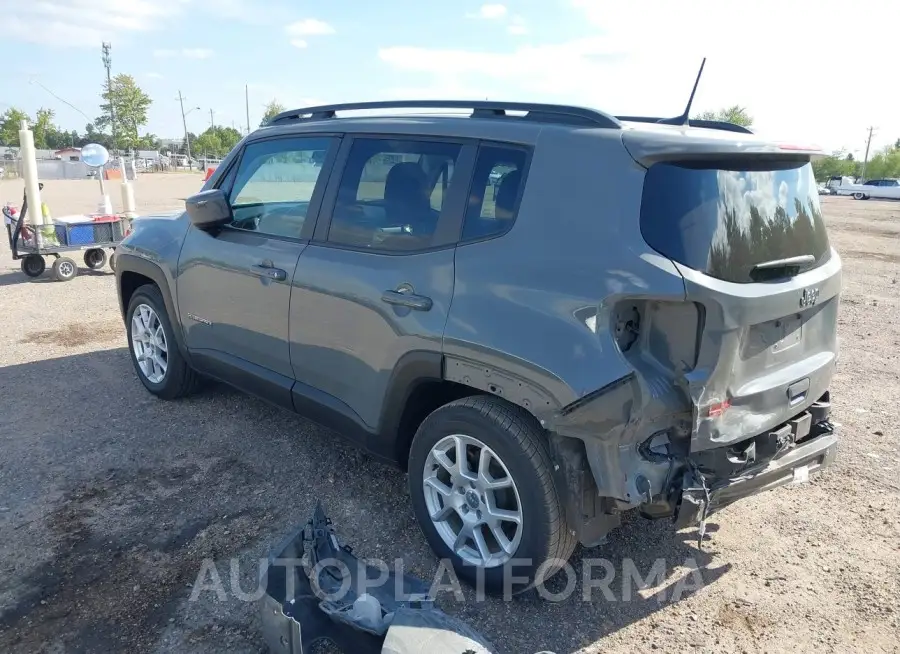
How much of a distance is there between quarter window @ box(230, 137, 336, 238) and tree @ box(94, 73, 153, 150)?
70637 millimetres

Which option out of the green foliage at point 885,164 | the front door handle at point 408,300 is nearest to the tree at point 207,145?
the green foliage at point 885,164

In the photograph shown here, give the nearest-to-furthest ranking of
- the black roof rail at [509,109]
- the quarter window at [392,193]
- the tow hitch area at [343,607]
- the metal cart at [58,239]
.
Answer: the tow hitch area at [343,607] → the black roof rail at [509,109] → the quarter window at [392,193] → the metal cart at [58,239]

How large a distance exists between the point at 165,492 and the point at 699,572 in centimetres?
278

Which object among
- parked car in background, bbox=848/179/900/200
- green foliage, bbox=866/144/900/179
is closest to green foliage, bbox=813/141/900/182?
green foliage, bbox=866/144/900/179

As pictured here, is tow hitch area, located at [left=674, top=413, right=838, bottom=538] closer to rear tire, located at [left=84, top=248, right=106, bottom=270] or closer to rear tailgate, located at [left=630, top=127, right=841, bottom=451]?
rear tailgate, located at [left=630, top=127, right=841, bottom=451]

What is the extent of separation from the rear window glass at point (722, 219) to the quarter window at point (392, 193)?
0.96 metres

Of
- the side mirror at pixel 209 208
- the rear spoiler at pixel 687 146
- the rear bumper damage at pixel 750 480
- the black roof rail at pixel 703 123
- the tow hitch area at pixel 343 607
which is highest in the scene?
the black roof rail at pixel 703 123

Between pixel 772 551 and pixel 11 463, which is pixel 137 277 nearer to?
pixel 11 463

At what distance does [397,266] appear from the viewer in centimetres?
312

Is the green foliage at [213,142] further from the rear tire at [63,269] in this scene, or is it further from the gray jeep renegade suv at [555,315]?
the gray jeep renegade suv at [555,315]

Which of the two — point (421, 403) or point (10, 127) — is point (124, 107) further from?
point (421, 403)

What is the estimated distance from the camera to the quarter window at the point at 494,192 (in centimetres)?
280

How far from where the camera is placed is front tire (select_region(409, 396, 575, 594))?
267 cm

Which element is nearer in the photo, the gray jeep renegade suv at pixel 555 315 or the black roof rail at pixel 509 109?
the gray jeep renegade suv at pixel 555 315
